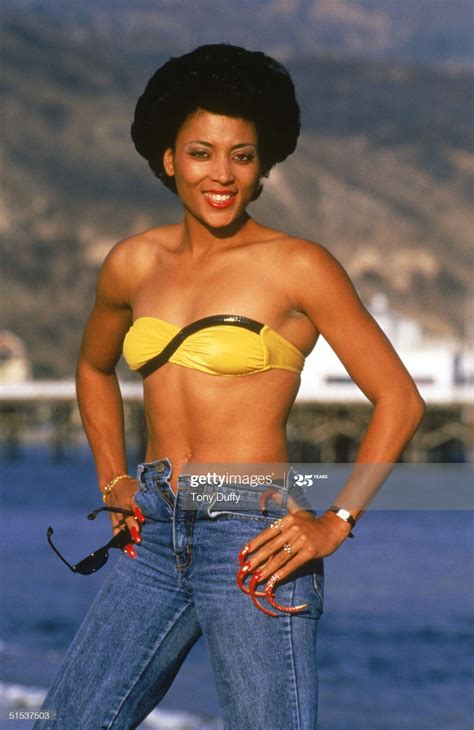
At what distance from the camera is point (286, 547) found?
3.12 metres

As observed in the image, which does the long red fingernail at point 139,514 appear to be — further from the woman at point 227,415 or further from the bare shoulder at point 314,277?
the bare shoulder at point 314,277

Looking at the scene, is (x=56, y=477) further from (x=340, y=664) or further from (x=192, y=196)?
(x=192, y=196)

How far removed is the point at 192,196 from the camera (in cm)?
348

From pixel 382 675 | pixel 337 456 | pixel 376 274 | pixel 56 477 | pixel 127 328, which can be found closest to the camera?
pixel 127 328

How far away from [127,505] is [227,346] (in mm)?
544

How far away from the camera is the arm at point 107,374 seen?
145 inches

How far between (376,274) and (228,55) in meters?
195

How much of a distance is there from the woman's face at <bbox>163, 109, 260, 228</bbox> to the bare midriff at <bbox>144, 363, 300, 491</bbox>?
1.29 feet

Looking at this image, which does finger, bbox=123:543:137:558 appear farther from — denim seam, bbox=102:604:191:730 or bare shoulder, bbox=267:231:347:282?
bare shoulder, bbox=267:231:347:282

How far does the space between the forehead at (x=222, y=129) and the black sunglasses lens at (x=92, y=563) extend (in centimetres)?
104

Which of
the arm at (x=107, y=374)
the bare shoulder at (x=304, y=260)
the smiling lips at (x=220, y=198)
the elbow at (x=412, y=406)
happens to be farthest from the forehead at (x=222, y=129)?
the elbow at (x=412, y=406)

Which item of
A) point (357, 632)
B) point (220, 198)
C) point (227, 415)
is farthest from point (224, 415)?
point (357, 632)

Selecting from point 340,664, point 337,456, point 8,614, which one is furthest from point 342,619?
point 337,456

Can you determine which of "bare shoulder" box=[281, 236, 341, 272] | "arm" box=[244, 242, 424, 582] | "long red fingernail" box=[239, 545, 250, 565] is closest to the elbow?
"arm" box=[244, 242, 424, 582]
